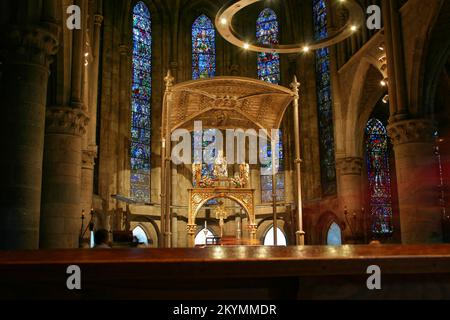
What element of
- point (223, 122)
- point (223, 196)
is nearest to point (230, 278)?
point (223, 122)

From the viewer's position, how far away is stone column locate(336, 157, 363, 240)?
61.7 ft

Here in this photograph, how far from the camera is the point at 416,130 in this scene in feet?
43.0

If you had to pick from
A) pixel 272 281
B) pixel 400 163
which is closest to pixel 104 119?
pixel 400 163

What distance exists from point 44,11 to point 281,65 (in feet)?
56.9

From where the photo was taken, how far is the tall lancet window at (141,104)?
23156mm

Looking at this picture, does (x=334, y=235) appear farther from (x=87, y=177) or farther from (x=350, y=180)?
(x=87, y=177)

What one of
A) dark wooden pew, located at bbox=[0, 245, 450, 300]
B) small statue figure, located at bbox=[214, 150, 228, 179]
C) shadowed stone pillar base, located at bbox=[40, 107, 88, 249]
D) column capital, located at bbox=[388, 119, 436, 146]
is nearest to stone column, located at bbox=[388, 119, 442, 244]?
column capital, located at bbox=[388, 119, 436, 146]

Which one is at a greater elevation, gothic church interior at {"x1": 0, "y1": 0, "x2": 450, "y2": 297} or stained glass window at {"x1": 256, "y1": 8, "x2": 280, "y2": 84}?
stained glass window at {"x1": 256, "y1": 8, "x2": 280, "y2": 84}

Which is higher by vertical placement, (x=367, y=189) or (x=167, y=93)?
(x=167, y=93)

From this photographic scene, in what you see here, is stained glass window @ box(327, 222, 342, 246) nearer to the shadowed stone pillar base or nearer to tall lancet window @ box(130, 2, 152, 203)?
tall lancet window @ box(130, 2, 152, 203)

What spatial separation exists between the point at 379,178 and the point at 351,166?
3247 mm

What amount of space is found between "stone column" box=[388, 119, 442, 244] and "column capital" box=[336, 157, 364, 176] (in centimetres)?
562

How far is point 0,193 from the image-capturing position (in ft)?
24.6
